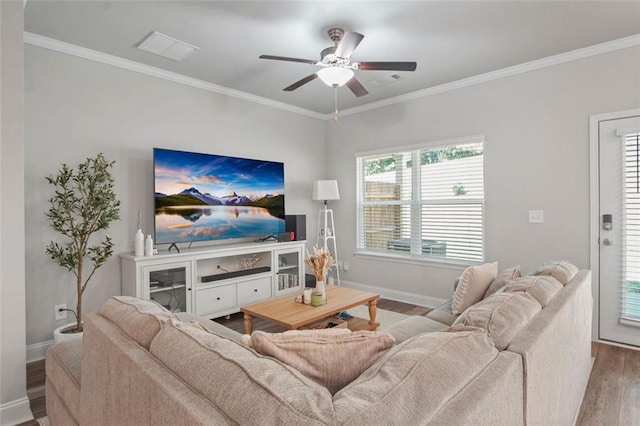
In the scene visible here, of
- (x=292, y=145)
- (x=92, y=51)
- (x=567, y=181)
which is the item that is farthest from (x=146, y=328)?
(x=292, y=145)

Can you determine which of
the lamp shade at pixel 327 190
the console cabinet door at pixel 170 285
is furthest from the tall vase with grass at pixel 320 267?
the lamp shade at pixel 327 190

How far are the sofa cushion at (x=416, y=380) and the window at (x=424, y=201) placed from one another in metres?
3.23

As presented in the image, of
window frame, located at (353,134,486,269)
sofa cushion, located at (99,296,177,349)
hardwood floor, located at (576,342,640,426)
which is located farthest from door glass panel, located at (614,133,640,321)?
sofa cushion, located at (99,296,177,349)

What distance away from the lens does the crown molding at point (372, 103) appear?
118 inches

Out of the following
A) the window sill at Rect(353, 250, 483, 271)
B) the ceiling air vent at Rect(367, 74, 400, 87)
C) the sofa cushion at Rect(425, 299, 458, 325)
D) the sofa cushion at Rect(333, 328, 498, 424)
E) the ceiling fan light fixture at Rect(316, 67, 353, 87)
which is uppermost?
the ceiling air vent at Rect(367, 74, 400, 87)

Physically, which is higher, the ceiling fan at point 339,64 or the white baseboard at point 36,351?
the ceiling fan at point 339,64

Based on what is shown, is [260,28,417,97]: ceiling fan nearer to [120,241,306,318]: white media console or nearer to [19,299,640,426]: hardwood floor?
[120,241,306,318]: white media console

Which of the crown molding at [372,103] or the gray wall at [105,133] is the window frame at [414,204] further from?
the gray wall at [105,133]

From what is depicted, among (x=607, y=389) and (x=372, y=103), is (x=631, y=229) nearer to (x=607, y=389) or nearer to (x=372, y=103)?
(x=607, y=389)

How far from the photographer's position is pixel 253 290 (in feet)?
13.0

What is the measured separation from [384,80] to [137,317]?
3.55m

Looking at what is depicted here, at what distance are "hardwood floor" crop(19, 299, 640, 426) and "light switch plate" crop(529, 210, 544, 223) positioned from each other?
1198mm

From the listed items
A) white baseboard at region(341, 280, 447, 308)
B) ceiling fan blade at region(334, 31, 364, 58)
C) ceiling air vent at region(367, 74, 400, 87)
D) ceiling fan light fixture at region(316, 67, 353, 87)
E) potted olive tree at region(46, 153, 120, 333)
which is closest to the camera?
ceiling fan blade at region(334, 31, 364, 58)

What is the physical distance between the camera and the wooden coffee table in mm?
2578
